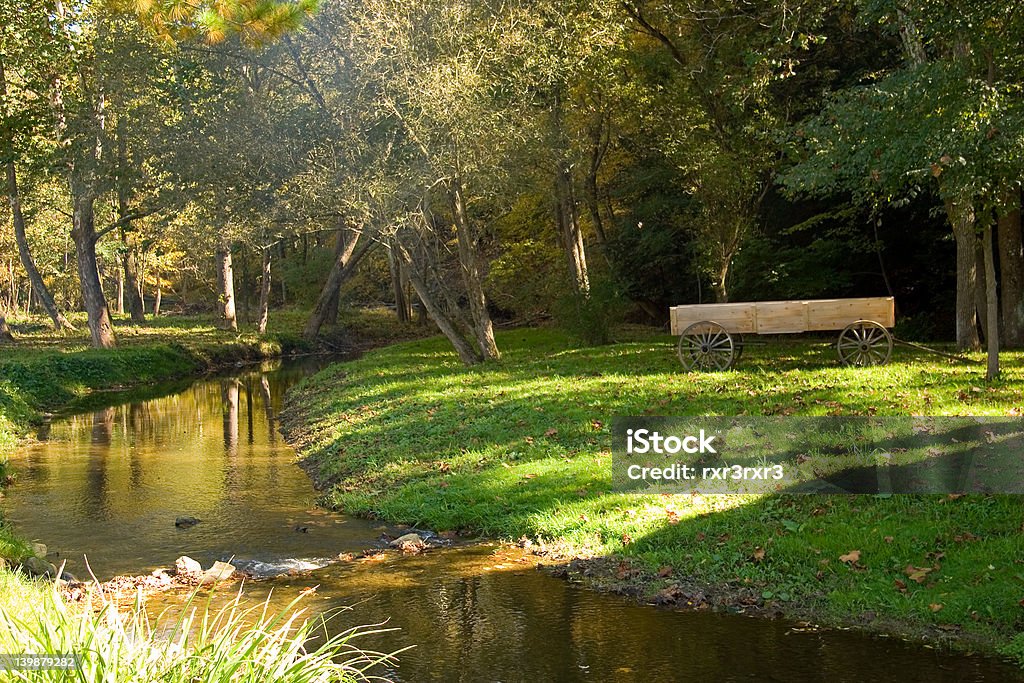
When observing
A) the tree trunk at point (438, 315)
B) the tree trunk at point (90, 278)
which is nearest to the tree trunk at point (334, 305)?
the tree trunk at point (90, 278)

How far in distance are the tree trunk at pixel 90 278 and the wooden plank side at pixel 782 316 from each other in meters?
22.6

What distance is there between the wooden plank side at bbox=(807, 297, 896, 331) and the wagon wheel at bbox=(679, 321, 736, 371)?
59.1 inches

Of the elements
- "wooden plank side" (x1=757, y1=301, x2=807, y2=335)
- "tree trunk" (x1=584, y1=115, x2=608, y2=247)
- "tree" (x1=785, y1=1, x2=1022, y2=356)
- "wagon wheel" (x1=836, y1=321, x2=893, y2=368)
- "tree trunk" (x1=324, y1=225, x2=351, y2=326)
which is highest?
"tree trunk" (x1=584, y1=115, x2=608, y2=247)

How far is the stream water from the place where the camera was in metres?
6.94

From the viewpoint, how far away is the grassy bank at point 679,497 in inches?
321

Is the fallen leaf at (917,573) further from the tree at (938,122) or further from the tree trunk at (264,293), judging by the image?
the tree trunk at (264,293)

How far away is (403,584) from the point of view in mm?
9281

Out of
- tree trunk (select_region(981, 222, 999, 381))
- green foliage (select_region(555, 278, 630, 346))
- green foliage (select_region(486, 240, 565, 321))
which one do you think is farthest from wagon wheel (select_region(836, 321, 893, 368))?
green foliage (select_region(486, 240, 565, 321))

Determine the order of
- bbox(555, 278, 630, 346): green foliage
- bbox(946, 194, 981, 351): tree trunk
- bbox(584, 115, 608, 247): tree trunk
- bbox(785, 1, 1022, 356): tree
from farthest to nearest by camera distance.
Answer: bbox(584, 115, 608, 247): tree trunk, bbox(555, 278, 630, 346): green foliage, bbox(946, 194, 981, 351): tree trunk, bbox(785, 1, 1022, 356): tree

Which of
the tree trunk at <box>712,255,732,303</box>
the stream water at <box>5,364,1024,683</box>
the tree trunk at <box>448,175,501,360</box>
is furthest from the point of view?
the tree trunk at <box>712,255,732,303</box>

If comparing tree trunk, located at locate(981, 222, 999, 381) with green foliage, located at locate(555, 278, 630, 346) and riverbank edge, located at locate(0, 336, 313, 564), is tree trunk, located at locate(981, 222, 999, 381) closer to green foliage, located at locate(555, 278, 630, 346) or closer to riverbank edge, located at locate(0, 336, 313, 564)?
green foliage, located at locate(555, 278, 630, 346)

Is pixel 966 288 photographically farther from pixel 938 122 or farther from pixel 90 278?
pixel 90 278

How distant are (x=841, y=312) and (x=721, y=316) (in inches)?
80.7

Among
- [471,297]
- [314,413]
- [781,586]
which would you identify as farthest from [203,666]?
[471,297]
